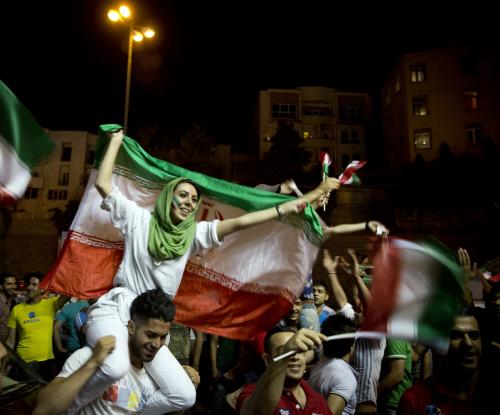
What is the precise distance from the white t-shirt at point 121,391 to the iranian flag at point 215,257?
141 centimetres

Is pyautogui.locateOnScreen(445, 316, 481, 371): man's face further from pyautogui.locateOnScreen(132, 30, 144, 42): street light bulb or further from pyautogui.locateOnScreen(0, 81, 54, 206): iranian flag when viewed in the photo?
pyautogui.locateOnScreen(132, 30, 144, 42): street light bulb

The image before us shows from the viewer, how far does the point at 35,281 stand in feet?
27.6

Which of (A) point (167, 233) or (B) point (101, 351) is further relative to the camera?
(A) point (167, 233)

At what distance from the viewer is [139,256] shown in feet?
12.6

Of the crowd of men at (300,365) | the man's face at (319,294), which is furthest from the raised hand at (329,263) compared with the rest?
the man's face at (319,294)

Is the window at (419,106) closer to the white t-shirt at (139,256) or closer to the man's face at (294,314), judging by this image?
the man's face at (294,314)

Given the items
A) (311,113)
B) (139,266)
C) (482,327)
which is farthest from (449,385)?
(311,113)

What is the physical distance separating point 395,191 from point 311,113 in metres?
18.1

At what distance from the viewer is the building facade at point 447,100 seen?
39.1 m

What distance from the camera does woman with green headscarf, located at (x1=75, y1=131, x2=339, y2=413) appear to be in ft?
10.7

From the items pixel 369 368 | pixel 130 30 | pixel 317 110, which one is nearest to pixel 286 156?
pixel 317 110

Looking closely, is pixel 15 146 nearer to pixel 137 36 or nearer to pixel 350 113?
pixel 137 36

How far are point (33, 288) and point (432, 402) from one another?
23.8 feet

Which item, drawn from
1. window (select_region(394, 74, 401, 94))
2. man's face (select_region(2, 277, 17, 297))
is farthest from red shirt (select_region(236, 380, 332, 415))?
window (select_region(394, 74, 401, 94))
